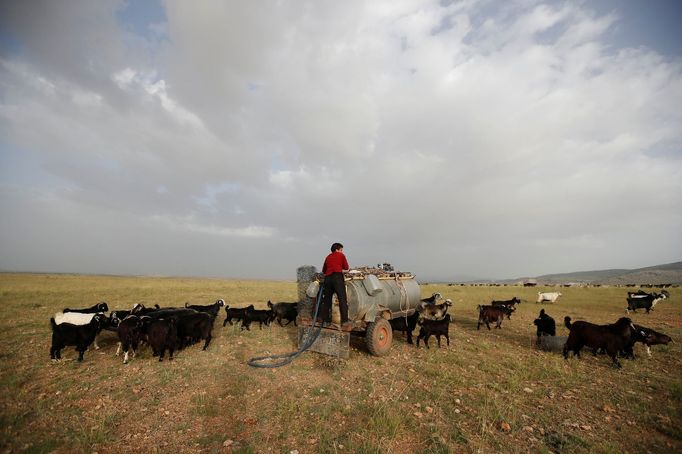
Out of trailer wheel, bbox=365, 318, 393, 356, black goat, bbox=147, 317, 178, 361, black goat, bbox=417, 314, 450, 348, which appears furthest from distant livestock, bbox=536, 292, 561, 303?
black goat, bbox=147, 317, 178, 361

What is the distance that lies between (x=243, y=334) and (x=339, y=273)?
664cm

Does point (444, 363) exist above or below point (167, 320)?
below

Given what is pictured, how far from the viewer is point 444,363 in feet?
32.0

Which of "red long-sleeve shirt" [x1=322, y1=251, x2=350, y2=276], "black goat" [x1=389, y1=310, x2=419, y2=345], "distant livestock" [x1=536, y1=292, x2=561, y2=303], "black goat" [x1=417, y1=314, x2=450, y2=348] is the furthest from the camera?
"distant livestock" [x1=536, y1=292, x2=561, y2=303]

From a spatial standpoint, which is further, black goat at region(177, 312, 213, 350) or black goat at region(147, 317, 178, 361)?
black goat at region(177, 312, 213, 350)

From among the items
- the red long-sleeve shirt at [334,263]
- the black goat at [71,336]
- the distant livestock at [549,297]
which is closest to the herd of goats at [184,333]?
the black goat at [71,336]

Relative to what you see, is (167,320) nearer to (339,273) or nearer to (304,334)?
(304,334)

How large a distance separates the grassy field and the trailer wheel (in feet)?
1.03

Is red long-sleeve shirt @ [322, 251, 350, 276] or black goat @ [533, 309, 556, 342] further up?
red long-sleeve shirt @ [322, 251, 350, 276]

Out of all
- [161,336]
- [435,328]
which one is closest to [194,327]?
[161,336]

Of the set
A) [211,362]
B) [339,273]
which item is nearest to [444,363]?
[339,273]

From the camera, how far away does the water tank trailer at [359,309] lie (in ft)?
32.3

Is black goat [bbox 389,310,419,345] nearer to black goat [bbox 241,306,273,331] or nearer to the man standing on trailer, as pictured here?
the man standing on trailer

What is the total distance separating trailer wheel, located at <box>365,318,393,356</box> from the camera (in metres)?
10.0
